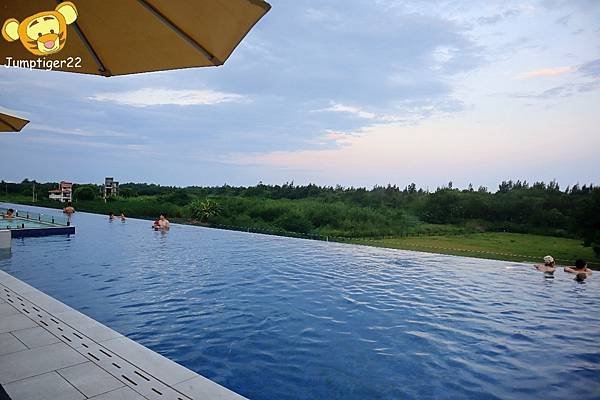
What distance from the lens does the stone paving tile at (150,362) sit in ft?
10.2

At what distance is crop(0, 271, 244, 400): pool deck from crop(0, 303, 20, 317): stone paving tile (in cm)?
11

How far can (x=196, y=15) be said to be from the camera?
2164 mm

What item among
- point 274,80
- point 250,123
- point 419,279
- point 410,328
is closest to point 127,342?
point 410,328

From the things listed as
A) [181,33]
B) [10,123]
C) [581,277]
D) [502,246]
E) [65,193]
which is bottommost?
[581,277]

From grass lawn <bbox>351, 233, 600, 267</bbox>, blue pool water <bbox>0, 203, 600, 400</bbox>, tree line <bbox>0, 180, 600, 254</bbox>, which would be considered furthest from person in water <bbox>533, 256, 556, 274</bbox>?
tree line <bbox>0, 180, 600, 254</bbox>

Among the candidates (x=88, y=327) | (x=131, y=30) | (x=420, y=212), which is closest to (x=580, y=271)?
(x=88, y=327)

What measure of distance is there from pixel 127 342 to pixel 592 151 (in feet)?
70.7

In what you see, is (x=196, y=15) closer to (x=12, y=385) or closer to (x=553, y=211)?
(x=12, y=385)

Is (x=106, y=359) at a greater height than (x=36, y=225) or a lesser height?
lesser

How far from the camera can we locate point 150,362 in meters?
3.36

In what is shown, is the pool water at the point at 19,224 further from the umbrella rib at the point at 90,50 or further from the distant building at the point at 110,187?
the distant building at the point at 110,187

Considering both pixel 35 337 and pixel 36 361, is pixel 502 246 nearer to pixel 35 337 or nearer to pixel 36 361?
pixel 35 337

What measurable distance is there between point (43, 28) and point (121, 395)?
8.96 feet

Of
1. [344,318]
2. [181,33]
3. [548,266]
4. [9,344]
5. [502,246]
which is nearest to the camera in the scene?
[181,33]
